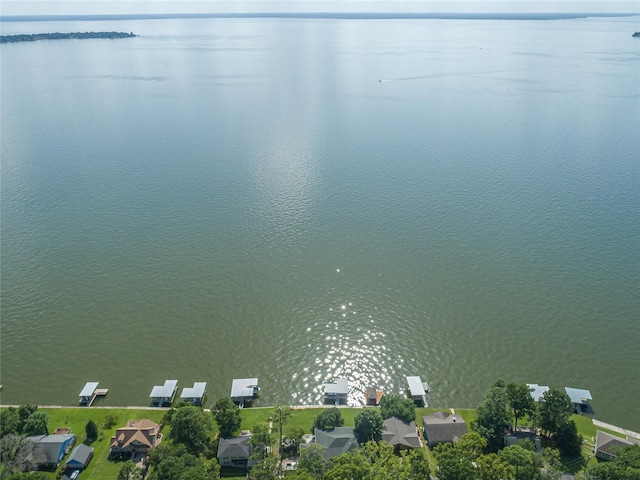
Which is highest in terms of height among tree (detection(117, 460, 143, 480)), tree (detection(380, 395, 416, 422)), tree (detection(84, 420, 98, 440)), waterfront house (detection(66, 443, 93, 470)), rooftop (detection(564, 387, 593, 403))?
rooftop (detection(564, 387, 593, 403))

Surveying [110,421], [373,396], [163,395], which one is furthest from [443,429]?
[110,421]

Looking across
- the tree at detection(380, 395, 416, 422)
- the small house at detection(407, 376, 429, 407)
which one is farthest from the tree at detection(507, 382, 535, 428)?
the tree at detection(380, 395, 416, 422)

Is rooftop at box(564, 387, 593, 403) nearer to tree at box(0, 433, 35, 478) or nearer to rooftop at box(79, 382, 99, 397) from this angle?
→ rooftop at box(79, 382, 99, 397)

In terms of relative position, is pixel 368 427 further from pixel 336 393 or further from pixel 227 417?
pixel 227 417

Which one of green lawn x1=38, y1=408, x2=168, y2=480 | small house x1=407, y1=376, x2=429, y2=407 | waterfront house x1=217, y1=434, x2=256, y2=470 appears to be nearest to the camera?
waterfront house x1=217, y1=434, x2=256, y2=470

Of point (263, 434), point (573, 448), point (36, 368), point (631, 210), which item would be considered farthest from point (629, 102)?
point (36, 368)

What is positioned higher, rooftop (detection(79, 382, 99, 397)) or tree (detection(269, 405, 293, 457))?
rooftop (detection(79, 382, 99, 397))

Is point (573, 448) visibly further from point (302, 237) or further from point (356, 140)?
point (356, 140)

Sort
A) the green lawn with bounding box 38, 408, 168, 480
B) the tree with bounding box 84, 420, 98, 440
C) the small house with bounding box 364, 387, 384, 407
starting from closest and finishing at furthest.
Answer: the green lawn with bounding box 38, 408, 168, 480 → the tree with bounding box 84, 420, 98, 440 → the small house with bounding box 364, 387, 384, 407
